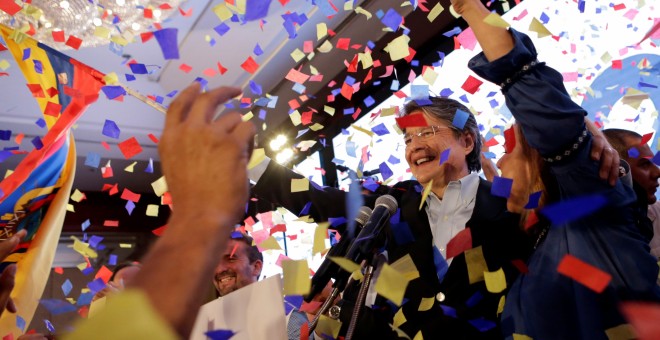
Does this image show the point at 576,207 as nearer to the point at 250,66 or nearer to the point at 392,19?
the point at 392,19

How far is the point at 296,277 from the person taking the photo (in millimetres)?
1163

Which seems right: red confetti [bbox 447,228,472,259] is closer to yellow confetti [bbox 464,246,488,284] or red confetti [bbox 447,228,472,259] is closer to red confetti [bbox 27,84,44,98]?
yellow confetti [bbox 464,246,488,284]

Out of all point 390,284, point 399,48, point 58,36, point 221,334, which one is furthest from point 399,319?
point 399,48

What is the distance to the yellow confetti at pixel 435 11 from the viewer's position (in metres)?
3.28

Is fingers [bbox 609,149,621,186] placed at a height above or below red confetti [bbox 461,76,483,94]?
below

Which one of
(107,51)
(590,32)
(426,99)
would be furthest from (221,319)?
(107,51)

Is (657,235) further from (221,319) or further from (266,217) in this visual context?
(266,217)

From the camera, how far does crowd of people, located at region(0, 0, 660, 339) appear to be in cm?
61

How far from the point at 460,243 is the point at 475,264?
80 mm

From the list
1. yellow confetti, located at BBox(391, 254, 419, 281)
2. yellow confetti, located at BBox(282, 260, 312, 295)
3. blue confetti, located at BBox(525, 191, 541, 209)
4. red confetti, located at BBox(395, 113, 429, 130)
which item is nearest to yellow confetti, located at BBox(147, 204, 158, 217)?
red confetti, located at BBox(395, 113, 429, 130)

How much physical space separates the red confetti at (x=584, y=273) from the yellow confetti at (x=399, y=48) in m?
2.55

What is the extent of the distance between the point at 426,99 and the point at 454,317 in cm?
92

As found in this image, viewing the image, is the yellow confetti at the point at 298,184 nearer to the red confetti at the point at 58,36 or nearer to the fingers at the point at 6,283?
the fingers at the point at 6,283

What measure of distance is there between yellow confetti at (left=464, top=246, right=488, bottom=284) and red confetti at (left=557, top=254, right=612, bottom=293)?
1.37ft
